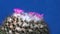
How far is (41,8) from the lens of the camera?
2.40 metres

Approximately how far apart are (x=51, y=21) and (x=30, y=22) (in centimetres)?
22

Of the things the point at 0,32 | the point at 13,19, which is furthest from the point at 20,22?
the point at 0,32

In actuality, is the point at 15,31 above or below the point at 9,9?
below

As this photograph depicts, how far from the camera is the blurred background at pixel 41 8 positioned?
239 cm

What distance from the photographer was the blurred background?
94.3 inches

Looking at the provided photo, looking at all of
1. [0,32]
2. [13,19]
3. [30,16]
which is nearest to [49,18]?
[30,16]

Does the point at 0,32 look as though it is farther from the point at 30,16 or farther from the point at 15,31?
the point at 30,16

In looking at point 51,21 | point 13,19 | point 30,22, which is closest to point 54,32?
point 51,21

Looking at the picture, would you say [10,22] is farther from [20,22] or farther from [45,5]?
[45,5]

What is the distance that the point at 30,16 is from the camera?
2406 millimetres

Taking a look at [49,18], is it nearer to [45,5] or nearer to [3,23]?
[45,5]

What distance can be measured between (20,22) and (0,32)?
0.24 metres

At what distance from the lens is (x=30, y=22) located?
94.4 inches

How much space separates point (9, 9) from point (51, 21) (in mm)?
461
